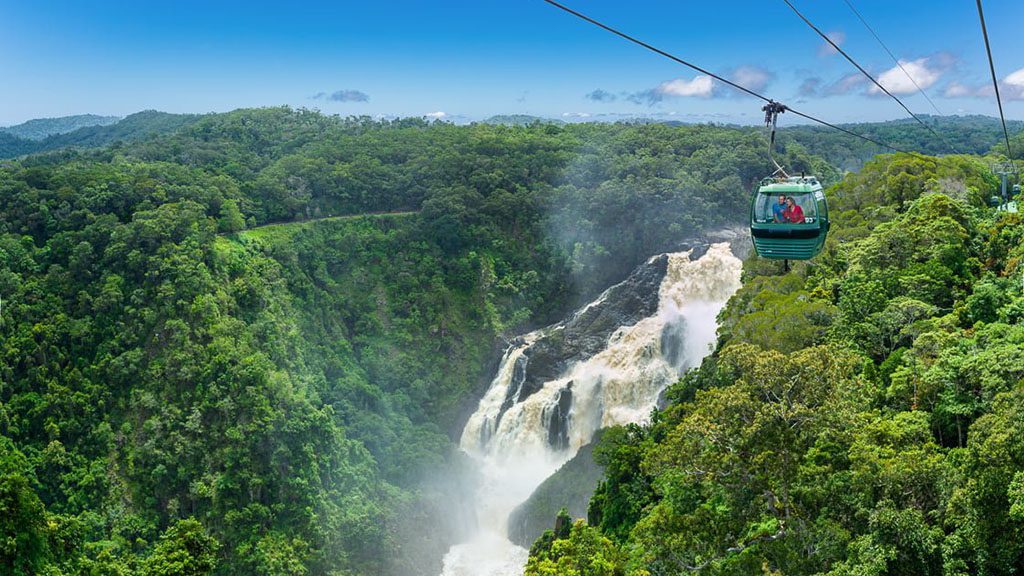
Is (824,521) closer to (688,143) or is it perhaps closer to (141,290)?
(141,290)

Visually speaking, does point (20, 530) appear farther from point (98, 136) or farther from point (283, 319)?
point (98, 136)

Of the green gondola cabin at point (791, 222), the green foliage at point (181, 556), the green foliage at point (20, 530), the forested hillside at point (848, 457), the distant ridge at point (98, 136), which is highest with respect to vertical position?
the distant ridge at point (98, 136)

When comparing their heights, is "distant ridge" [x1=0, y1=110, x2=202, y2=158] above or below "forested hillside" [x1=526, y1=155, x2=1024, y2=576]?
above

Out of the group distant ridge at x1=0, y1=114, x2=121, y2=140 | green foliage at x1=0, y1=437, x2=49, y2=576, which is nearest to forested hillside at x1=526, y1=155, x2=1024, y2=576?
green foliage at x1=0, y1=437, x2=49, y2=576

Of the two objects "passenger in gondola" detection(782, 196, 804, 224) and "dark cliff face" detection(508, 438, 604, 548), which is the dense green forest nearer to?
"passenger in gondola" detection(782, 196, 804, 224)

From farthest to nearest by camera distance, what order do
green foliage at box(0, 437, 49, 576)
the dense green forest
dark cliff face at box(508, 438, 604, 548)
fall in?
dark cliff face at box(508, 438, 604, 548)
green foliage at box(0, 437, 49, 576)
the dense green forest

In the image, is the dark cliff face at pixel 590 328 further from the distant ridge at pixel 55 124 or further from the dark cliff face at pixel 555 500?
the distant ridge at pixel 55 124

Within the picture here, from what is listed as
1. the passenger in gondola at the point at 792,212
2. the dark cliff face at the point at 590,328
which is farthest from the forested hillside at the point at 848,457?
the dark cliff face at the point at 590,328

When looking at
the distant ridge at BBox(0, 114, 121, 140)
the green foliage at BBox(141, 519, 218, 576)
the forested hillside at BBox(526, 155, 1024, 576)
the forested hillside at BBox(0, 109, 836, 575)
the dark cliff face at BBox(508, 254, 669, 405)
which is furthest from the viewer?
the distant ridge at BBox(0, 114, 121, 140)
